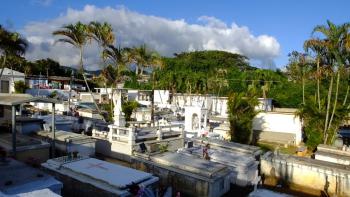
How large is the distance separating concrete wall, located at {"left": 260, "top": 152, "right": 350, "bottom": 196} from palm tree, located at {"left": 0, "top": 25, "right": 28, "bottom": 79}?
19.5 m

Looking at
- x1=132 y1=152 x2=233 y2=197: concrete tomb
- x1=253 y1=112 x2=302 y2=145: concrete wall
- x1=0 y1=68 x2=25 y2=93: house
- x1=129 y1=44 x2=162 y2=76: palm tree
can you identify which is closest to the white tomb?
x1=129 y1=44 x2=162 y2=76: palm tree

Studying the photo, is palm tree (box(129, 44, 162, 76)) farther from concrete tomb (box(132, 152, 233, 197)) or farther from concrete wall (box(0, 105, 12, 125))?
concrete tomb (box(132, 152, 233, 197))

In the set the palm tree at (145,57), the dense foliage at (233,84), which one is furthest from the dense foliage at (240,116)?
the dense foliage at (233,84)

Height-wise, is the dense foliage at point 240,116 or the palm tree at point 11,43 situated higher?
the palm tree at point 11,43

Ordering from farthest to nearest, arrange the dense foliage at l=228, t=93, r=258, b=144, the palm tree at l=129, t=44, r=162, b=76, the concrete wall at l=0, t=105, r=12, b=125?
the palm tree at l=129, t=44, r=162, b=76 < the dense foliage at l=228, t=93, r=258, b=144 < the concrete wall at l=0, t=105, r=12, b=125

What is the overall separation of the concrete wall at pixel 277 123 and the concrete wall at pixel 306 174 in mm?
12691

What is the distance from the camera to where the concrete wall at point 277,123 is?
2681 centimetres

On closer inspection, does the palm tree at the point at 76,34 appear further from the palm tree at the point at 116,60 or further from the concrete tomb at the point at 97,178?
the concrete tomb at the point at 97,178

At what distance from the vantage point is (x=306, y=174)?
13445 mm

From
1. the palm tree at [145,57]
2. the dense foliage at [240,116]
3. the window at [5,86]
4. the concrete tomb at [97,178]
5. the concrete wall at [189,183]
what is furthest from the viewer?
the window at [5,86]

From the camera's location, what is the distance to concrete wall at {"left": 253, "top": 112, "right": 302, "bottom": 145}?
88.0ft

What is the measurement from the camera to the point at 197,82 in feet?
159

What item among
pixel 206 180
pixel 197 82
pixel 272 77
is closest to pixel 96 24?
pixel 206 180

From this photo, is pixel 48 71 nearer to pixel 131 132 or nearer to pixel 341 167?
pixel 131 132
